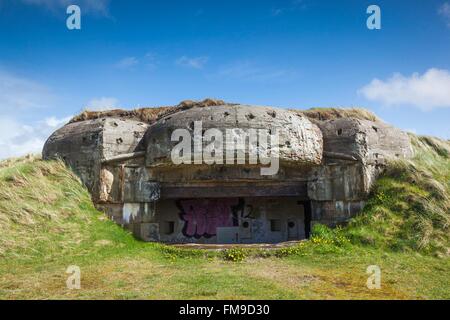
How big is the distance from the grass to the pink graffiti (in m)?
3.27

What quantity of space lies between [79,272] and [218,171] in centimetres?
422

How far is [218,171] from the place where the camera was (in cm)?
967

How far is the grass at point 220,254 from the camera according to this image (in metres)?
5.70

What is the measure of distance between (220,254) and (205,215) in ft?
13.7

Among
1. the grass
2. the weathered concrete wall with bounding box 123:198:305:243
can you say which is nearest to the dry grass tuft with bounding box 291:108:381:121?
the grass

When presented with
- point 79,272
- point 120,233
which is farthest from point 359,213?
point 79,272

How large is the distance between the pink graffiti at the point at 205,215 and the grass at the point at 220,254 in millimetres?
3273

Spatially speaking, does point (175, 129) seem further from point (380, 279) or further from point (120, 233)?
point (380, 279)

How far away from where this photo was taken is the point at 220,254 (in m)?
8.12

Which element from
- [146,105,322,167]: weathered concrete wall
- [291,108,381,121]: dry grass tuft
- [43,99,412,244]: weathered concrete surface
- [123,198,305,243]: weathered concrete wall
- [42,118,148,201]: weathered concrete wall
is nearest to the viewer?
[146,105,322,167]: weathered concrete wall

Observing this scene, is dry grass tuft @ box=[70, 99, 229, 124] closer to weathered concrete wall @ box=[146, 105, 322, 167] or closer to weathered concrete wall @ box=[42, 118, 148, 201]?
weathered concrete wall @ box=[42, 118, 148, 201]

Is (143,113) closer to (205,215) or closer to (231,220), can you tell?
(205,215)

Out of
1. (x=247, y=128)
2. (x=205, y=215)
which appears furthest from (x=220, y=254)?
(x=205, y=215)

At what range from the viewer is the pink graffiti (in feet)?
39.8
